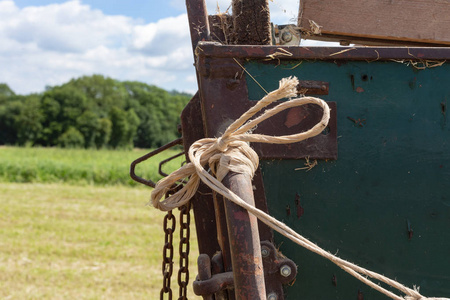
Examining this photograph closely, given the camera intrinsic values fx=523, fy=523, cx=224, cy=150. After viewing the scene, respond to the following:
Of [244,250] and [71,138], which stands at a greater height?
[71,138]

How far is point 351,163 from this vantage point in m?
1.65

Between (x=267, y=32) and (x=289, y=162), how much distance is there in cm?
46

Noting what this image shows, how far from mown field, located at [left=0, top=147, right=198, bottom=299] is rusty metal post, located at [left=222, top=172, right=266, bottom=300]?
4.63 m

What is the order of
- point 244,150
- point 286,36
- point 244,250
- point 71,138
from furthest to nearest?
1. point 71,138
2. point 286,36
3. point 244,150
4. point 244,250

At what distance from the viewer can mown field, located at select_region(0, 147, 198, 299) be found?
19.6 feet

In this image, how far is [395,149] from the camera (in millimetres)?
1651

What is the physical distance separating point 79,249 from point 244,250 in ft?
22.9

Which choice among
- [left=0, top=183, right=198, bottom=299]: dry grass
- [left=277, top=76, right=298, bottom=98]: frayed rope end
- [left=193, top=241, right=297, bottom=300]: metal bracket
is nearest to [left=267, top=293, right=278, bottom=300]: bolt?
[left=193, top=241, right=297, bottom=300]: metal bracket

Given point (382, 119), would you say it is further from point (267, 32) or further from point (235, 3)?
point (235, 3)

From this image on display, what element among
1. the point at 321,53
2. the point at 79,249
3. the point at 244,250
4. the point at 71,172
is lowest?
the point at 79,249

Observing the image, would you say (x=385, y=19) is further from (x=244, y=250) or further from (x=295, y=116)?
(x=244, y=250)

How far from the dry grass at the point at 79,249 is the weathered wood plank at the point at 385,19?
14.4 ft

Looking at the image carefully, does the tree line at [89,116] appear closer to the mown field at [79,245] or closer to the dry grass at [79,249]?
the mown field at [79,245]

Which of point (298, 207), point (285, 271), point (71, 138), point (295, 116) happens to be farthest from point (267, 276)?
point (71, 138)
